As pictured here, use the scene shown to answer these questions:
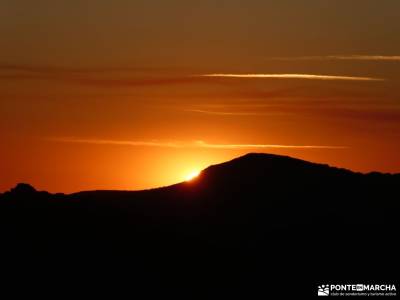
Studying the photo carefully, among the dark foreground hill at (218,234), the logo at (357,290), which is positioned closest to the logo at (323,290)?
the logo at (357,290)

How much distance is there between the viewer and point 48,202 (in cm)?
15850

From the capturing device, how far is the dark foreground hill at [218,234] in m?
141

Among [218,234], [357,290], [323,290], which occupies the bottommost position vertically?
[323,290]

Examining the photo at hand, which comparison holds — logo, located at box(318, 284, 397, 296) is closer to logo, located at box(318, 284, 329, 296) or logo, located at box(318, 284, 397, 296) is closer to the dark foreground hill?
logo, located at box(318, 284, 329, 296)

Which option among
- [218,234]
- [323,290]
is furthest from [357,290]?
[218,234]

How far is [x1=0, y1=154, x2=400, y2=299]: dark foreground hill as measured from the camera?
14100 centimetres

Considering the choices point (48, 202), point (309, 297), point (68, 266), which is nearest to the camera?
point (309, 297)

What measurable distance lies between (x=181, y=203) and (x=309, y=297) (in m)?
33.2

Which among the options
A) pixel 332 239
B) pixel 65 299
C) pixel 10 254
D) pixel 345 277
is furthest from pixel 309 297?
pixel 10 254

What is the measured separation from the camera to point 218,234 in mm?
154375

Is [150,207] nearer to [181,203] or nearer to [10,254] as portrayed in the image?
[181,203]

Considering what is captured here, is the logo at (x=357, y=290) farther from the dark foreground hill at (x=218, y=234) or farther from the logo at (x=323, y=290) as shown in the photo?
the dark foreground hill at (x=218, y=234)

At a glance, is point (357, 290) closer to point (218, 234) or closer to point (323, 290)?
point (323, 290)

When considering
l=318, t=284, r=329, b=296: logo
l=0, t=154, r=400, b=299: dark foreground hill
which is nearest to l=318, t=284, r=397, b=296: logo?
l=318, t=284, r=329, b=296: logo
